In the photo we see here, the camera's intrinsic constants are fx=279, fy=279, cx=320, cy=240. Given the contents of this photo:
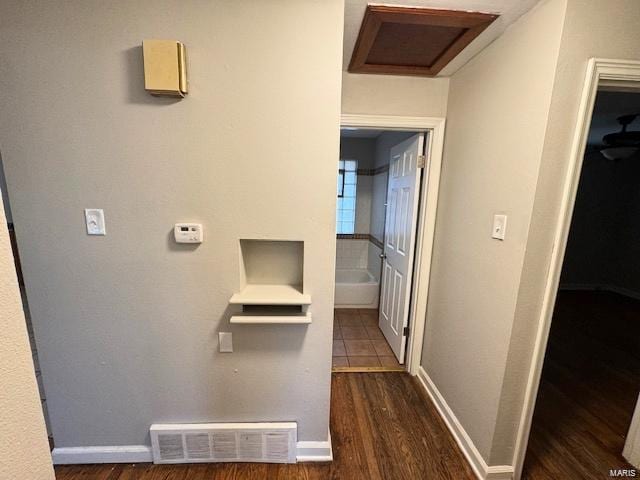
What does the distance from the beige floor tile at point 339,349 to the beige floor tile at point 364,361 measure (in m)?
0.10

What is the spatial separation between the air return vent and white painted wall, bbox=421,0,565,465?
1046 millimetres

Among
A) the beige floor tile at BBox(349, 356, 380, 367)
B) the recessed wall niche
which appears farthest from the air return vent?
the beige floor tile at BBox(349, 356, 380, 367)

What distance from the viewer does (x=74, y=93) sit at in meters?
1.19

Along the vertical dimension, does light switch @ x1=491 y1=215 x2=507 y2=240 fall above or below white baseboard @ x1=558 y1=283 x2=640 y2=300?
above

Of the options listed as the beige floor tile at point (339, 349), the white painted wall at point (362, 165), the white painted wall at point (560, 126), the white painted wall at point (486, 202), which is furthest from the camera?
the white painted wall at point (362, 165)

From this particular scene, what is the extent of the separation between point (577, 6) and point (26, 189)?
7.95 ft

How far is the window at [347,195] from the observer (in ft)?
13.5

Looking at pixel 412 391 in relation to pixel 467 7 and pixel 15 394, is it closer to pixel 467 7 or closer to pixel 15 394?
pixel 15 394

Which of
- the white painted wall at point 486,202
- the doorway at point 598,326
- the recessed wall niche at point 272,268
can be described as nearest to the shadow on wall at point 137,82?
the recessed wall niche at point 272,268

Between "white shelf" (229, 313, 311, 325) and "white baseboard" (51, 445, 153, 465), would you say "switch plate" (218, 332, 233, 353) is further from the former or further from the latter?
"white baseboard" (51, 445, 153, 465)

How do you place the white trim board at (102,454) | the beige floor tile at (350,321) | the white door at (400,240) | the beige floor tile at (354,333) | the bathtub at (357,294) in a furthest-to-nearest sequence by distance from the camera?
1. the bathtub at (357,294)
2. the beige floor tile at (350,321)
3. the beige floor tile at (354,333)
4. the white door at (400,240)
5. the white trim board at (102,454)

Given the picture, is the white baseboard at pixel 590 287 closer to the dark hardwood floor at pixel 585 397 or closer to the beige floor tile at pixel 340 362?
the dark hardwood floor at pixel 585 397

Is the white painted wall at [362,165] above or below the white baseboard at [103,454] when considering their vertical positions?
above

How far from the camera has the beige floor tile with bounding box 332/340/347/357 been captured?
255cm
